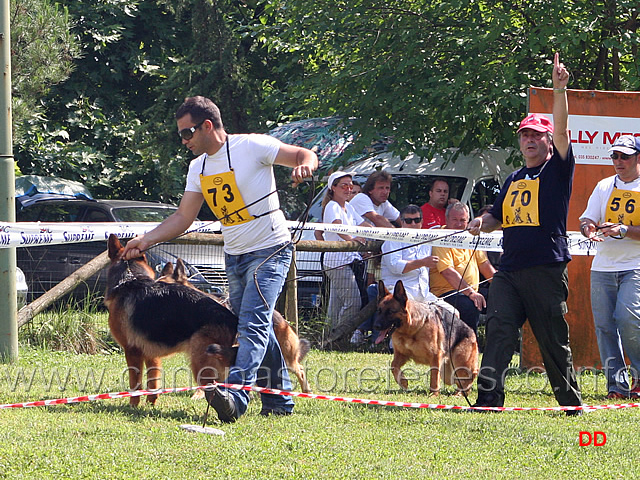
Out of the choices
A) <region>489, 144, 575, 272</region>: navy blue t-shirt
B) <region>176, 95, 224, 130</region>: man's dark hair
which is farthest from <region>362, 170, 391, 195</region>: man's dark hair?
<region>176, 95, 224, 130</region>: man's dark hair

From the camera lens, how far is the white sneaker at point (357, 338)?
30.9 ft

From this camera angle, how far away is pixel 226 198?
521cm

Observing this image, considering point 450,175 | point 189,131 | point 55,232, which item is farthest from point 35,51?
point 189,131

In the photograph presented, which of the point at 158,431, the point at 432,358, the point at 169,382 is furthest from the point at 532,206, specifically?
the point at 169,382

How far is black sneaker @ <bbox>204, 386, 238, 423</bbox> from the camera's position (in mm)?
4891

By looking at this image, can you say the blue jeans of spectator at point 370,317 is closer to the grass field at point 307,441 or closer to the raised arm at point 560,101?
the grass field at point 307,441

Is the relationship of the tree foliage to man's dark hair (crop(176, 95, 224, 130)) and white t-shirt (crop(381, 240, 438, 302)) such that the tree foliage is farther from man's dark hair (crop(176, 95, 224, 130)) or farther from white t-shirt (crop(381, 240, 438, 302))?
man's dark hair (crop(176, 95, 224, 130))

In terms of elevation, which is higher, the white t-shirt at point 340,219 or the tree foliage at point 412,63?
the tree foliage at point 412,63

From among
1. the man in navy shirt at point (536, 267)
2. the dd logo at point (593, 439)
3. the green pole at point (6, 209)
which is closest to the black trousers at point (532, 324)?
the man in navy shirt at point (536, 267)

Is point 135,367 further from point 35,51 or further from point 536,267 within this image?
point 35,51

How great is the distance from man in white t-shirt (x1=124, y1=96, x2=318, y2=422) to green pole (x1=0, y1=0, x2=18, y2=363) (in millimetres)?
2777

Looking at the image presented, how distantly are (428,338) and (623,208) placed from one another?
1898 millimetres

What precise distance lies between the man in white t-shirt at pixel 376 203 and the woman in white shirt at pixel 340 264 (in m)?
0.11

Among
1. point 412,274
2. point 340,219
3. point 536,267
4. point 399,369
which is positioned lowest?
point 399,369
